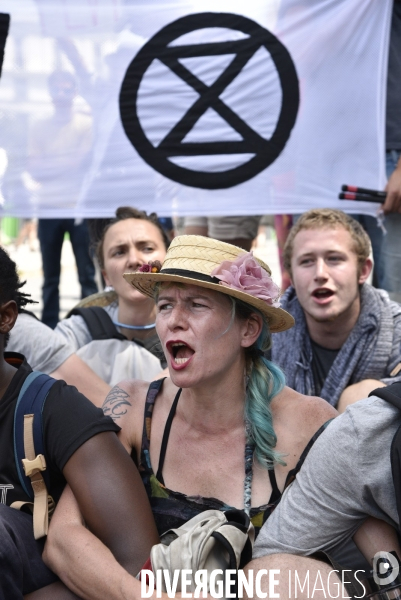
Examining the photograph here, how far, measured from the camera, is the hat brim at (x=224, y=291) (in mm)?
2422

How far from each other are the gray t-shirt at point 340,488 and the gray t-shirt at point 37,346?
1.38 metres

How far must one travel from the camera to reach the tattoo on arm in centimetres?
263

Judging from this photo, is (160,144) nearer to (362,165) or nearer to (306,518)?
(362,165)

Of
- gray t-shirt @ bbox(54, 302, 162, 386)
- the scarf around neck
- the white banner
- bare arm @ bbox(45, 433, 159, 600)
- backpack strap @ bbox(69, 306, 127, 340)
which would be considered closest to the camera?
bare arm @ bbox(45, 433, 159, 600)

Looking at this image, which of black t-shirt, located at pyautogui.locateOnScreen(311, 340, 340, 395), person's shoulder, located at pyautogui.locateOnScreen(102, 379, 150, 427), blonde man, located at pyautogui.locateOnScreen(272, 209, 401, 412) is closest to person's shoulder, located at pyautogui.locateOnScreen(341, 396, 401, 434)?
person's shoulder, located at pyautogui.locateOnScreen(102, 379, 150, 427)

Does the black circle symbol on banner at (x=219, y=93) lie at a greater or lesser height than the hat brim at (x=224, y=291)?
greater

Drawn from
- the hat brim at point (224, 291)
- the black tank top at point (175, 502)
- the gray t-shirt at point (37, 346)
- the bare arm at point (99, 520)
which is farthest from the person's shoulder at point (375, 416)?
the gray t-shirt at point (37, 346)

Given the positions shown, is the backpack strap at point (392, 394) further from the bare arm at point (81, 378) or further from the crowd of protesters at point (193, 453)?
the bare arm at point (81, 378)

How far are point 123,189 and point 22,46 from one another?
0.98 meters

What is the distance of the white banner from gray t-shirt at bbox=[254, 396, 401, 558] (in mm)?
2295

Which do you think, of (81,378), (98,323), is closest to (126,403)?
(81,378)

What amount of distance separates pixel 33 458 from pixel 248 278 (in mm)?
828

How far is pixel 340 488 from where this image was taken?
215 centimetres

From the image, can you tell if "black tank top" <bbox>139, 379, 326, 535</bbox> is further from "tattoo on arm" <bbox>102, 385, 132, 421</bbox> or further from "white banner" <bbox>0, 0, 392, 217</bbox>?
"white banner" <bbox>0, 0, 392, 217</bbox>
